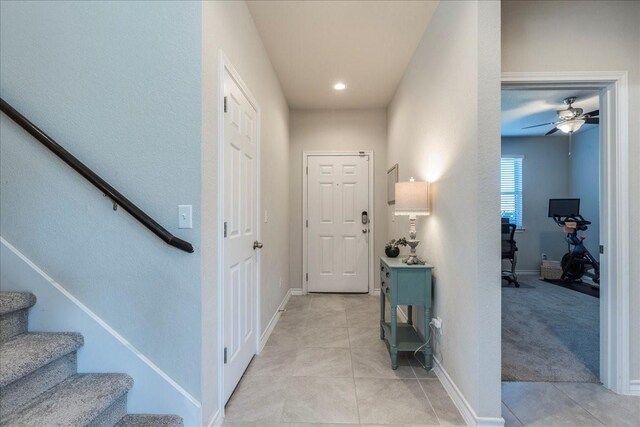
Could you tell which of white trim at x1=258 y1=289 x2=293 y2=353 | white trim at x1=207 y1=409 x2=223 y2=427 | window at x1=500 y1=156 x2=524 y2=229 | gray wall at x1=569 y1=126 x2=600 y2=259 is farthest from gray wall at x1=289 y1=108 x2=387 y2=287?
gray wall at x1=569 y1=126 x2=600 y2=259

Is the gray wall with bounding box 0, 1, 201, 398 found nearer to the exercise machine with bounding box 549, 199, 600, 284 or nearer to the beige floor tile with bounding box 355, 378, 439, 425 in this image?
the beige floor tile with bounding box 355, 378, 439, 425

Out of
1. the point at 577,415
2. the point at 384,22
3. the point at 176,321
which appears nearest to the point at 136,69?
the point at 176,321

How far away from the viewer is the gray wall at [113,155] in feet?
4.61

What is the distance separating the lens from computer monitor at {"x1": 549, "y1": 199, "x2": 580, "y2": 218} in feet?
15.9

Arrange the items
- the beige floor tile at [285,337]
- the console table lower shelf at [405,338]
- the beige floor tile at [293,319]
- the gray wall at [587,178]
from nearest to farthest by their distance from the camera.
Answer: the console table lower shelf at [405,338] < the beige floor tile at [285,337] < the beige floor tile at [293,319] < the gray wall at [587,178]

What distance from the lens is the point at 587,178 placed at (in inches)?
201

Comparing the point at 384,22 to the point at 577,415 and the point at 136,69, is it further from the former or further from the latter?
the point at 577,415

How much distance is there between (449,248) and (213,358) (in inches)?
62.5

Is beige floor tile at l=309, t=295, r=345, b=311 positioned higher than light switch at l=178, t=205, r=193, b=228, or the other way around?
light switch at l=178, t=205, r=193, b=228

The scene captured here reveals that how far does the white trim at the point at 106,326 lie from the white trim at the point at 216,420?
17cm

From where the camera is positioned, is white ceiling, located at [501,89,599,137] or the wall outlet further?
white ceiling, located at [501,89,599,137]

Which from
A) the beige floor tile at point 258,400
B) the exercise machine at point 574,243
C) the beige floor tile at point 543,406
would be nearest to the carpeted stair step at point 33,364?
the beige floor tile at point 258,400

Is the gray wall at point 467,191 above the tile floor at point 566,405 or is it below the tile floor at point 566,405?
above

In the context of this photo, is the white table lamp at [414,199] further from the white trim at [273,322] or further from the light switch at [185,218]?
the light switch at [185,218]
